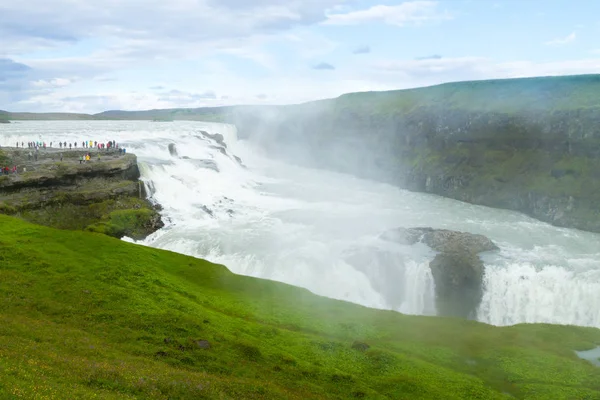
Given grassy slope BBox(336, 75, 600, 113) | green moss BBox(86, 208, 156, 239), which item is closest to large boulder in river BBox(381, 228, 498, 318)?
green moss BBox(86, 208, 156, 239)

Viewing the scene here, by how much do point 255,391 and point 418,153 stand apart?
10629 centimetres

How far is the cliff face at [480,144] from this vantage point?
86.4 m

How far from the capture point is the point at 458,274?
50.2m

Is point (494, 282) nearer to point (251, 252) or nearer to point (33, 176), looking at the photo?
point (251, 252)

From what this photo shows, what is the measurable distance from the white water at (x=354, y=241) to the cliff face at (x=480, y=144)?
650 centimetres

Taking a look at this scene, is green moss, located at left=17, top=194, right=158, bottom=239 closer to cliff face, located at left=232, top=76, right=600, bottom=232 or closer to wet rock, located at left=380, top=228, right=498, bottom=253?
wet rock, located at left=380, top=228, right=498, bottom=253

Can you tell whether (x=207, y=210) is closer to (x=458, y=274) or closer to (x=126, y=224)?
(x=126, y=224)

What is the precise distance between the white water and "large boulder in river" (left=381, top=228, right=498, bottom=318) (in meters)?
1.04

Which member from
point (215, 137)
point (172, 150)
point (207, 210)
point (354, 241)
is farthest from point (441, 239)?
point (215, 137)

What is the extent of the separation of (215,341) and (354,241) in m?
34.9

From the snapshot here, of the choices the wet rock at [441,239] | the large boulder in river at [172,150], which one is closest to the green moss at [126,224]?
the wet rock at [441,239]

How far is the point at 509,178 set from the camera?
310 ft

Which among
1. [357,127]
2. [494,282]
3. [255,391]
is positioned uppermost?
[357,127]

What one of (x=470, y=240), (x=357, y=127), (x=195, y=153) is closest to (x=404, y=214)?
(x=470, y=240)
